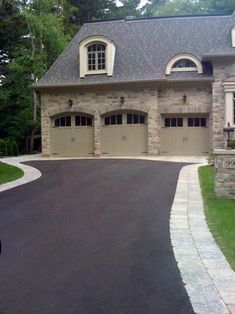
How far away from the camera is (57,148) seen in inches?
961

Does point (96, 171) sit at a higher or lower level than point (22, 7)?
lower

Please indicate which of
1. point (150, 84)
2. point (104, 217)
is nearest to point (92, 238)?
point (104, 217)

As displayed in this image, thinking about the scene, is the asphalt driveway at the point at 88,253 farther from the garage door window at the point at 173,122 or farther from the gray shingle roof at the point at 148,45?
the gray shingle roof at the point at 148,45

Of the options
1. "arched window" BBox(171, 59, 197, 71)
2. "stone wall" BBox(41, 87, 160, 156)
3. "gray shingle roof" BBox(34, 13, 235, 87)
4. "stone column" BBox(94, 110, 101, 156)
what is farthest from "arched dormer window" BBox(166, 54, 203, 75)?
"stone column" BBox(94, 110, 101, 156)

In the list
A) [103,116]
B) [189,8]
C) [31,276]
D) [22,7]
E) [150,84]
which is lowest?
[31,276]

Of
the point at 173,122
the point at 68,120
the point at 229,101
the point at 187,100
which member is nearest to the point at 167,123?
the point at 173,122

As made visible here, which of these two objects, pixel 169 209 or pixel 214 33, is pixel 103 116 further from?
pixel 169 209

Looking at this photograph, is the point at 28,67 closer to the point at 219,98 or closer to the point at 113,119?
the point at 113,119

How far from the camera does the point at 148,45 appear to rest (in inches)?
979

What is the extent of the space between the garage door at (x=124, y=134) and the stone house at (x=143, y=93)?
5 centimetres

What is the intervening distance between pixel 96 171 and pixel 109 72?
9.38 m

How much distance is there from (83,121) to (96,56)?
3.58 metres

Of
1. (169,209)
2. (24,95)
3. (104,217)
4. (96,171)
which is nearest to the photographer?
(104,217)

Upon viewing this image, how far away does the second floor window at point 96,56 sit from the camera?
23562 mm
